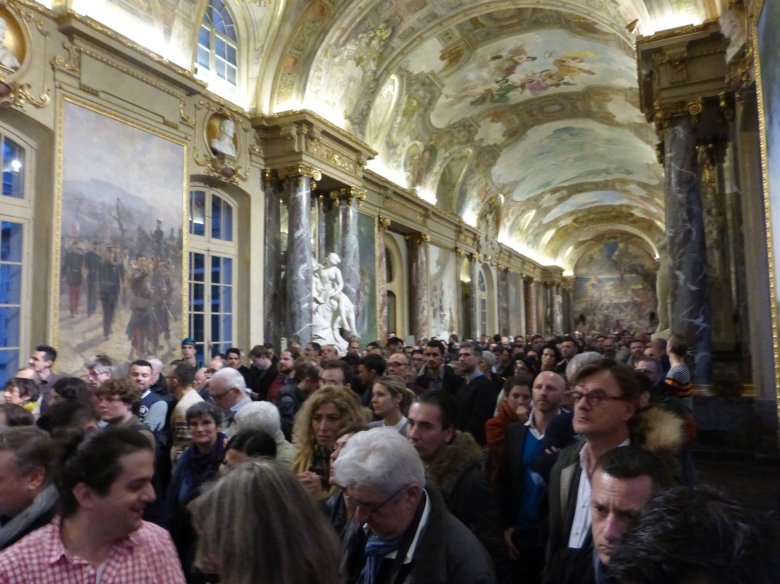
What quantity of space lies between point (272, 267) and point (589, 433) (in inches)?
444

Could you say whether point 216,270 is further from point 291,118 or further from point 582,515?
point 582,515

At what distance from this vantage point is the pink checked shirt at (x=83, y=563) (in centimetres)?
189

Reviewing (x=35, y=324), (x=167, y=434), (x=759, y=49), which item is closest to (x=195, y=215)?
(x=35, y=324)

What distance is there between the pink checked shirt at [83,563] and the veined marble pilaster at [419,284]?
1792 cm

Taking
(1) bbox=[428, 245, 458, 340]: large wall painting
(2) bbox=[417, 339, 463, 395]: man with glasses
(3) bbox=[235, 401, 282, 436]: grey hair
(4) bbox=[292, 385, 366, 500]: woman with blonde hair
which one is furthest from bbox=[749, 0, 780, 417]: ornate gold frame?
(1) bbox=[428, 245, 458, 340]: large wall painting

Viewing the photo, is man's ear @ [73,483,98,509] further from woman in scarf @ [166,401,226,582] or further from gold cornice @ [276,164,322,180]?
gold cornice @ [276,164,322,180]

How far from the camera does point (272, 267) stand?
13406 mm

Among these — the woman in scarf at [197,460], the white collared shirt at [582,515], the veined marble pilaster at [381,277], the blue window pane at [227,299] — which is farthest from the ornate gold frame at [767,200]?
A: the veined marble pilaster at [381,277]

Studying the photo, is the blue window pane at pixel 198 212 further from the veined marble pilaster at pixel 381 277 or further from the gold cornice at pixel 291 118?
the veined marble pilaster at pixel 381 277

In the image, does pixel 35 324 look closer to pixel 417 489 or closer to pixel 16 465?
→ pixel 16 465

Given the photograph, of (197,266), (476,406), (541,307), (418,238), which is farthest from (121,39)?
(541,307)

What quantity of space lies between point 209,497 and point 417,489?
77cm

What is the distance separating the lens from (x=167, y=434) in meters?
4.66

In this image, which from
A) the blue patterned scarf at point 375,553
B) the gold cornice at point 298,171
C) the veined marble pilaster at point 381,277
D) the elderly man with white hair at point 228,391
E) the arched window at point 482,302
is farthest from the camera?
the arched window at point 482,302
